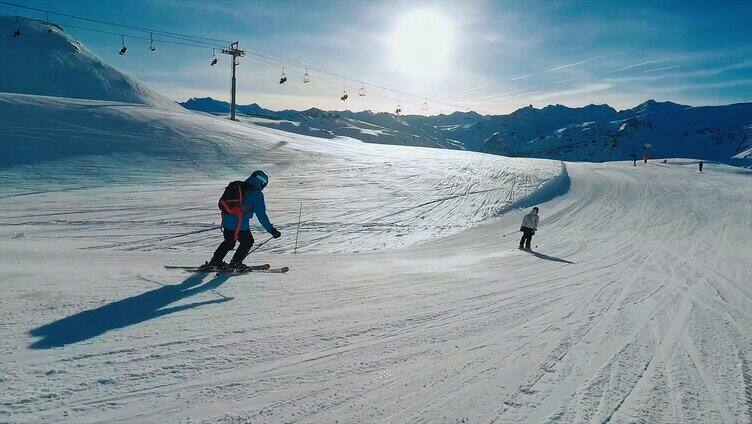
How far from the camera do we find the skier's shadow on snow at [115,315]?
3781 millimetres

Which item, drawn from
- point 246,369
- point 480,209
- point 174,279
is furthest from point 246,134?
point 246,369

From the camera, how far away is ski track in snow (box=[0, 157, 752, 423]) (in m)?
3.10

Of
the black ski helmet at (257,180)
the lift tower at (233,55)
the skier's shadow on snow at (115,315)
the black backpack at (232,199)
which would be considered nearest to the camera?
the skier's shadow on snow at (115,315)

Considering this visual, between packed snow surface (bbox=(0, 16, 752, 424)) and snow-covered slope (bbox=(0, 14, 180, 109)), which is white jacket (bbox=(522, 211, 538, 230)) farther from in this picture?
snow-covered slope (bbox=(0, 14, 180, 109))

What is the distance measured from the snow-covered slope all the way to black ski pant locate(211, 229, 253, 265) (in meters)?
67.4

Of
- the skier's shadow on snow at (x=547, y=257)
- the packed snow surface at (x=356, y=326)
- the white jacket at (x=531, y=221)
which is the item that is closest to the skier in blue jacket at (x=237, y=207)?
the packed snow surface at (x=356, y=326)

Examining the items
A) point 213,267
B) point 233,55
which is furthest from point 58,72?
point 213,267

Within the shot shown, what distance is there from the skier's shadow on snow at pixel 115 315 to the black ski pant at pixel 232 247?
1142 mm

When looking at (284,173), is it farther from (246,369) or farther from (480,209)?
(246,369)

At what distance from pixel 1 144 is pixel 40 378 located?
2400cm

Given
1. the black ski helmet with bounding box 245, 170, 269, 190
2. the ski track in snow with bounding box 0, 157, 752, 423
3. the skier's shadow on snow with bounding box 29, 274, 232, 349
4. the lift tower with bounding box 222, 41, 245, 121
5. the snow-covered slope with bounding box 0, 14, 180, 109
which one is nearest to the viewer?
the ski track in snow with bounding box 0, 157, 752, 423

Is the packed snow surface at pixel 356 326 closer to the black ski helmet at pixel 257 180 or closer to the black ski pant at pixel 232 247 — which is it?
the black ski pant at pixel 232 247

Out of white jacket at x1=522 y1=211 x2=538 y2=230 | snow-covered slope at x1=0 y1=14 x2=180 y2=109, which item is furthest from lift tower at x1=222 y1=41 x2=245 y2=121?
white jacket at x1=522 y1=211 x2=538 y2=230

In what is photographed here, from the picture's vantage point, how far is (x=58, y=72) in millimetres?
69875
